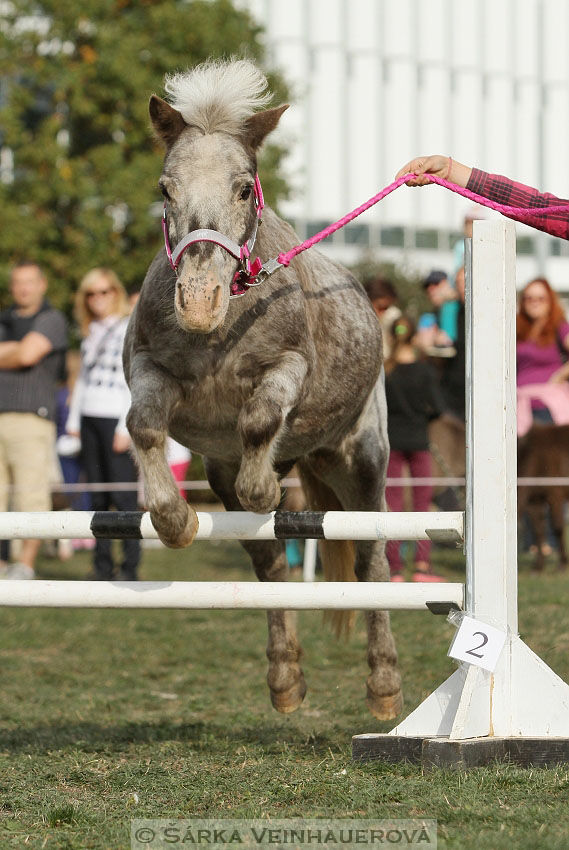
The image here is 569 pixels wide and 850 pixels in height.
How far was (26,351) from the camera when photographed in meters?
8.66

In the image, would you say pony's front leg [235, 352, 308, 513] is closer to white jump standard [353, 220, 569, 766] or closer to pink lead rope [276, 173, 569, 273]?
pink lead rope [276, 173, 569, 273]

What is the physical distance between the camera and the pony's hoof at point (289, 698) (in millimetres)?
4875

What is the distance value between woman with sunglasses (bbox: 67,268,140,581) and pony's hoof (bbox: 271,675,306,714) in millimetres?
4022

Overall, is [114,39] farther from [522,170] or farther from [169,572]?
[522,170]

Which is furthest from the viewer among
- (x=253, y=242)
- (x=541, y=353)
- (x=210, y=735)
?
(x=541, y=353)

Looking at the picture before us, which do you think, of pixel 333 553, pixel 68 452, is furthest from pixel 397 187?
pixel 68 452

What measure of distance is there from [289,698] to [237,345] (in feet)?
5.20

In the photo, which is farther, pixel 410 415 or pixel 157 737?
pixel 410 415

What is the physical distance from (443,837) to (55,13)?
19616 millimetres

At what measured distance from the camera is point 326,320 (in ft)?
15.0

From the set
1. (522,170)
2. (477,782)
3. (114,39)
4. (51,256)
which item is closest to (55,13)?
(114,39)

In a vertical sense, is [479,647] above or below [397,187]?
below

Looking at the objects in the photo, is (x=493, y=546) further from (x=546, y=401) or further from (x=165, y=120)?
(x=546, y=401)

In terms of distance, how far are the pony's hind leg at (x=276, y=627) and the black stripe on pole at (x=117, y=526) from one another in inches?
42.7
